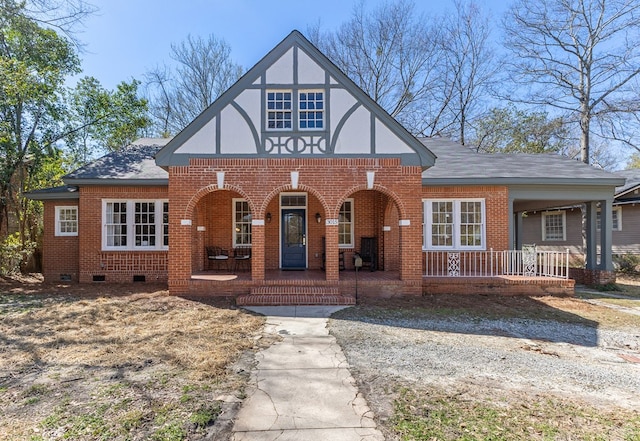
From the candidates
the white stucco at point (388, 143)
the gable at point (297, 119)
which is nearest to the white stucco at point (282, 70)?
the gable at point (297, 119)

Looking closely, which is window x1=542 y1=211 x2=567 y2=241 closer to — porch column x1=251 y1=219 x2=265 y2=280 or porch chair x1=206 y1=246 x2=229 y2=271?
porch column x1=251 y1=219 x2=265 y2=280

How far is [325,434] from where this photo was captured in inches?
126

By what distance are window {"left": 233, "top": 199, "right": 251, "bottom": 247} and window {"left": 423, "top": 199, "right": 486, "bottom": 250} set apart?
21.0ft

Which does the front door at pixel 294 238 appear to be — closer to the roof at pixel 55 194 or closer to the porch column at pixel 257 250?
the porch column at pixel 257 250

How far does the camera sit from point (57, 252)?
40.5 feet

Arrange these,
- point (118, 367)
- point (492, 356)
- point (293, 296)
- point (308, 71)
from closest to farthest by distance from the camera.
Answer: point (118, 367), point (492, 356), point (293, 296), point (308, 71)

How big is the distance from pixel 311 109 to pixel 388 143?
237cm

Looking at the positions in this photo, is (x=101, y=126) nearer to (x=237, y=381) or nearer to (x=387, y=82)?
(x=237, y=381)

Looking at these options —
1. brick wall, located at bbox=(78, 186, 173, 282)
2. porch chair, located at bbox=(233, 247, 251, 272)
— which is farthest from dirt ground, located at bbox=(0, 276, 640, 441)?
porch chair, located at bbox=(233, 247, 251, 272)

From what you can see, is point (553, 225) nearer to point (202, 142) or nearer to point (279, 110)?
point (279, 110)

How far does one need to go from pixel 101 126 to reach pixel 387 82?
748 inches

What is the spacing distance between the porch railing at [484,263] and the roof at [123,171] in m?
9.66

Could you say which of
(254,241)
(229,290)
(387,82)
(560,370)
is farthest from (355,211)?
(387,82)

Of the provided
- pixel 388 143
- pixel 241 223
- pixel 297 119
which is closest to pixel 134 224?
pixel 241 223
